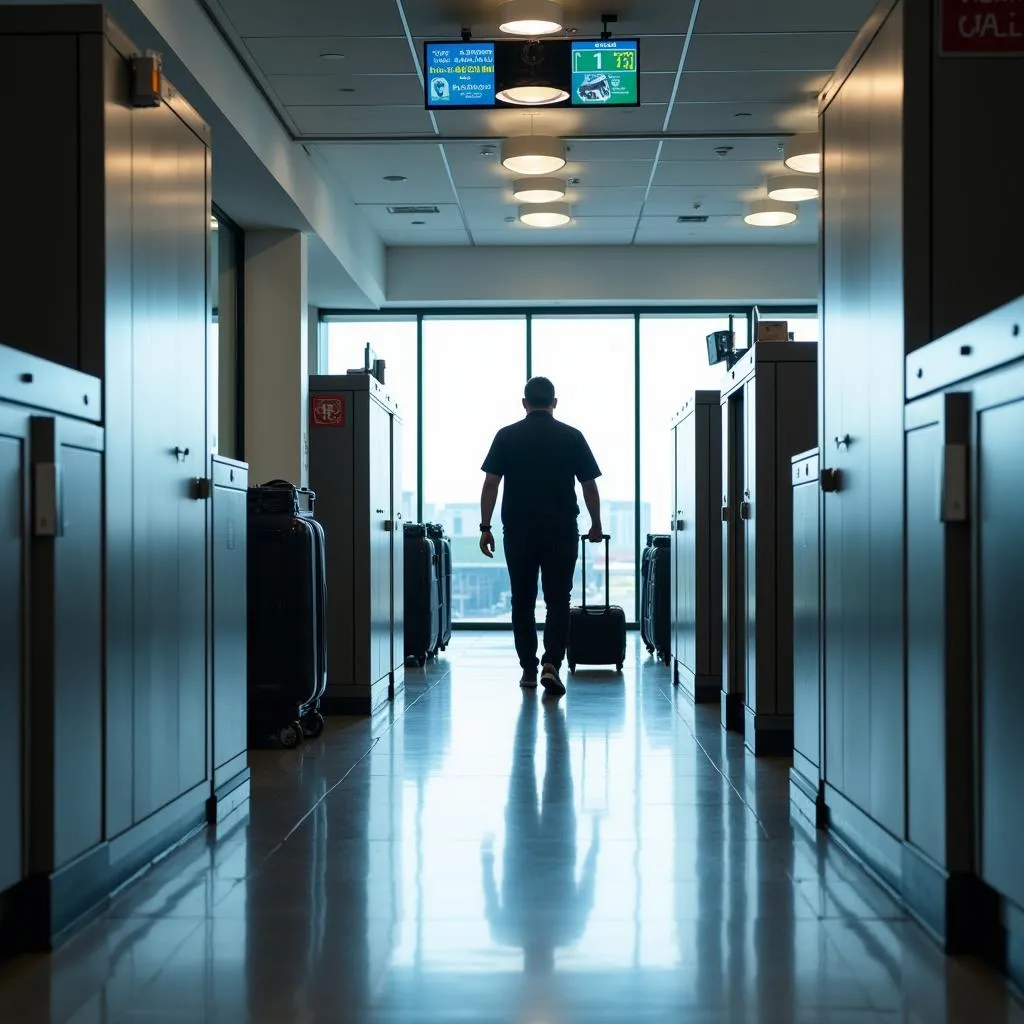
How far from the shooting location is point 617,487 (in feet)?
43.4

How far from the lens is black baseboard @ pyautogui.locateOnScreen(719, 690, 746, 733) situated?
5379 mm

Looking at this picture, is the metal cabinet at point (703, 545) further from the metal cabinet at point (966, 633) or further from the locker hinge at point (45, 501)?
the locker hinge at point (45, 501)

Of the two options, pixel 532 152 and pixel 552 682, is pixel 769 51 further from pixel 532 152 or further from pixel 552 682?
pixel 552 682

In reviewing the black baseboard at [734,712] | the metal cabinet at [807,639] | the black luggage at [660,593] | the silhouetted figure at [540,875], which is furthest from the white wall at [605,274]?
the metal cabinet at [807,639]

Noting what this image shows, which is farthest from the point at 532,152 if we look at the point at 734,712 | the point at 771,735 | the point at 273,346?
the point at 771,735

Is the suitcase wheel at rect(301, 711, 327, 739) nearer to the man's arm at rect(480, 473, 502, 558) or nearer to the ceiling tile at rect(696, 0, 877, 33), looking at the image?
the man's arm at rect(480, 473, 502, 558)

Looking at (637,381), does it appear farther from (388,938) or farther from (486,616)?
(388,938)

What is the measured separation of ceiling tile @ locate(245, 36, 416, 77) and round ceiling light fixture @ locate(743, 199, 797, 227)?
13.0 feet

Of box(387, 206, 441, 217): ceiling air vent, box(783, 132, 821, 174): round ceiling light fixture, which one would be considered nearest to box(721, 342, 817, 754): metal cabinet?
box(783, 132, 821, 174): round ceiling light fixture

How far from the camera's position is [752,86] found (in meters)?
7.98

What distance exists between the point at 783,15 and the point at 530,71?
1363mm

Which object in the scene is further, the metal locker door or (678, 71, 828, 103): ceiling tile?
(678, 71, 828, 103): ceiling tile

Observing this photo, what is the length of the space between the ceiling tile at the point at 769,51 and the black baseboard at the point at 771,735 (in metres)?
4.12

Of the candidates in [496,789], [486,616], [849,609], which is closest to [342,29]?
[496,789]
